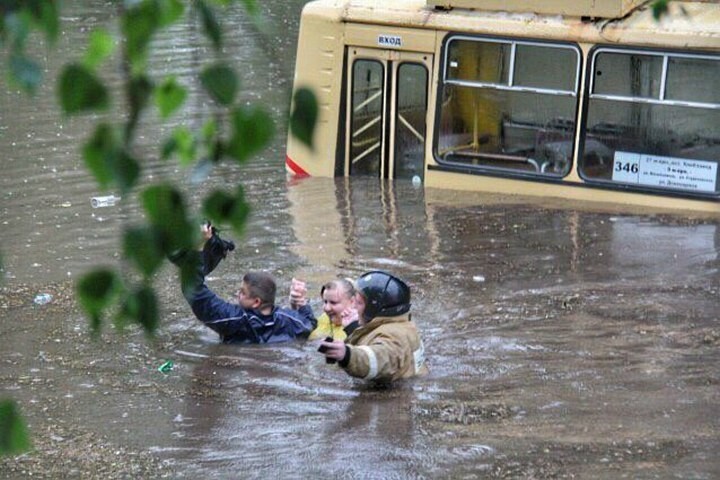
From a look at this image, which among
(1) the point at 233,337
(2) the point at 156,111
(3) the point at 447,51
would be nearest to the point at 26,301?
(1) the point at 233,337

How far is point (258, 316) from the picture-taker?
9.42m

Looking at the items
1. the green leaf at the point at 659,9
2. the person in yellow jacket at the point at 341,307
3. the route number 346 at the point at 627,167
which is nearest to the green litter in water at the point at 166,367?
the person in yellow jacket at the point at 341,307

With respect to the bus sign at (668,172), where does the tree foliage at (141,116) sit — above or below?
above

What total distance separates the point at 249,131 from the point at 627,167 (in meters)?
12.8

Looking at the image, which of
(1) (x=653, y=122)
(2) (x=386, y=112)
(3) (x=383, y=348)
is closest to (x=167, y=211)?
(3) (x=383, y=348)

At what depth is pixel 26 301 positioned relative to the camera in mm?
11094

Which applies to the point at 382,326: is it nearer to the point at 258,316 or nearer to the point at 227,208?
the point at 258,316

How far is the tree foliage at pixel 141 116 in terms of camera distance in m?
2.12

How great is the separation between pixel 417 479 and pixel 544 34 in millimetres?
8637

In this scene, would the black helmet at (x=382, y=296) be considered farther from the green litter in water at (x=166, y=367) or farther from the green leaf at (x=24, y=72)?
the green leaf at (x=24, y=72)

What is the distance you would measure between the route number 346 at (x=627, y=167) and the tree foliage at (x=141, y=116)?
12608 mm

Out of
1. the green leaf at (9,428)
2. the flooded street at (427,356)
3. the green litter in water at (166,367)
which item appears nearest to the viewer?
the green leaf at (9,428)

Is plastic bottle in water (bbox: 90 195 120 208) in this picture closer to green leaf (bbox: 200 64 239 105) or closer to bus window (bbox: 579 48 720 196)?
bus window (bbox: 579 48 720 196)

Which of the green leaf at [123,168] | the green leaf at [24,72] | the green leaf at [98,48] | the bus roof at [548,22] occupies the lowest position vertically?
the bus roof at [548,22]
